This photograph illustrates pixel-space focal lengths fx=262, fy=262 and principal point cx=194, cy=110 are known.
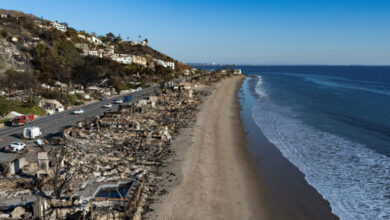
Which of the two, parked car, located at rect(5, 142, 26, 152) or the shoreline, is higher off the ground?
parked car, located at rect(5, 142, 26, 152)

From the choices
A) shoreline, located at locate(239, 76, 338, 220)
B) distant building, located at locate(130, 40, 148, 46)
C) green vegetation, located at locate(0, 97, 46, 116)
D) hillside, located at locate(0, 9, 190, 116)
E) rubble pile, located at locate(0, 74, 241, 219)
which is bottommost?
shoreline, located at locate(239, 76, 338, 220)

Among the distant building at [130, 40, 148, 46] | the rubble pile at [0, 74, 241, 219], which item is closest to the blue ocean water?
the rubble pile at [0, 74, 241, 219]

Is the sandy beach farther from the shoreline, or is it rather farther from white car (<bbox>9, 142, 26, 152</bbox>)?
white car (<bbox>9, 142, 26, 152</bbox>)

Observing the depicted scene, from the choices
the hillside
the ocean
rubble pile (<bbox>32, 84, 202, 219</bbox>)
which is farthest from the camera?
the hillside

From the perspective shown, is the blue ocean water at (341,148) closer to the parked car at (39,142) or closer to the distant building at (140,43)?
the parked car at (39,142)

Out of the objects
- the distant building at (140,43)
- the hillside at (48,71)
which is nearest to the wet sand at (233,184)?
the hillside at (48,71)

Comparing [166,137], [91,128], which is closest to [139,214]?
[166,137]

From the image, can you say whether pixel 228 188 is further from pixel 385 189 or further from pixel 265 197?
pixel 385 189

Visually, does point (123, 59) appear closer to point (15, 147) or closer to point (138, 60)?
point (138, 60)
